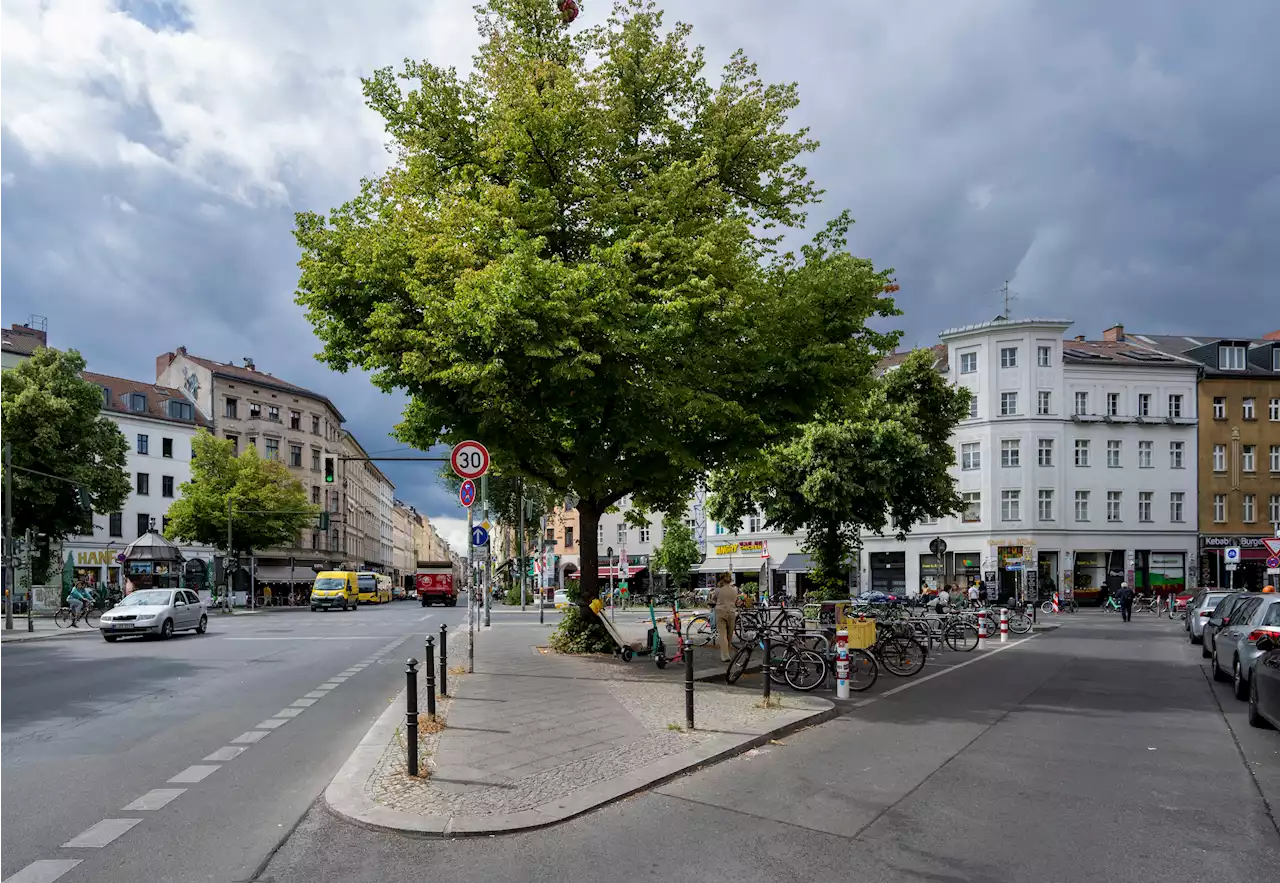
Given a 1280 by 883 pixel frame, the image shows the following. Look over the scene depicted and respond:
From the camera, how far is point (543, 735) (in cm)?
986

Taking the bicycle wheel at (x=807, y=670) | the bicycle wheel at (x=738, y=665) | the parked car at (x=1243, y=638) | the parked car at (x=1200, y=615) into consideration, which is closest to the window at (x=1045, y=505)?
the parked car at (x=1200, y=615)

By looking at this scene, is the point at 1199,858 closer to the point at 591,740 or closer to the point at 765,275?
the point at 591,740

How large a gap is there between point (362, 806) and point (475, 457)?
7.39m

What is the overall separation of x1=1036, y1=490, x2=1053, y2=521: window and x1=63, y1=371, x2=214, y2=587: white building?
166 ft

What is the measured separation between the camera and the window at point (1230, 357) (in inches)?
2318

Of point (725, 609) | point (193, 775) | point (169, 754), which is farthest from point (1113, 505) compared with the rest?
point (193, 775)

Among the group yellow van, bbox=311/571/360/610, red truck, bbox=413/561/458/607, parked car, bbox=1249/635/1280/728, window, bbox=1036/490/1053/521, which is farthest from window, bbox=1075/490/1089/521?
parked car, bbox=1249/635/1280/728

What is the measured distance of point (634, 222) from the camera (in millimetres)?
17047

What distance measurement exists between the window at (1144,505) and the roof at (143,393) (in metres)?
63.3

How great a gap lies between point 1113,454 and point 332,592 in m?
46.0

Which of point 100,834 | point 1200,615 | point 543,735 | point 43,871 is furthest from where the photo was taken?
point 1200,615

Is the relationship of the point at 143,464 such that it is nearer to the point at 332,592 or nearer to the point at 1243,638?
the point at 332,592

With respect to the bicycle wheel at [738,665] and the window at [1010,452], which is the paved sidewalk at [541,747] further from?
the window at [1010,452]

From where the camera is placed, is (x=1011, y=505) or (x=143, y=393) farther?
(x=143, y=393)
